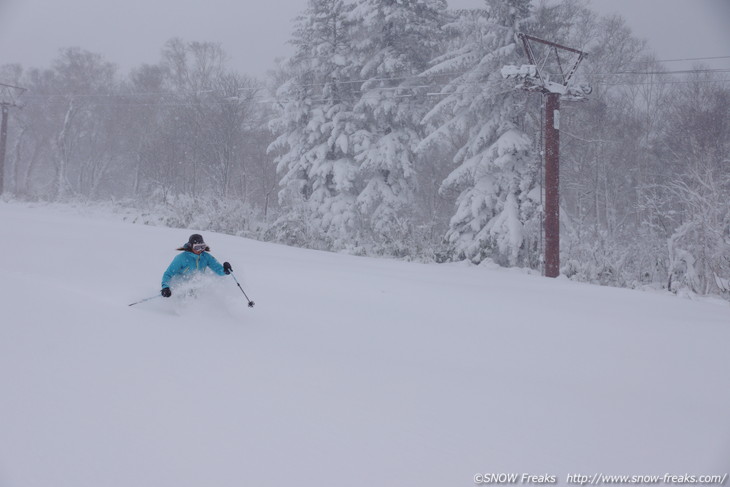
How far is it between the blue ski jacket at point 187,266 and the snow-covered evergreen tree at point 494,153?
10.6 meters

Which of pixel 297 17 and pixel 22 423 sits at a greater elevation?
pixel 297 17

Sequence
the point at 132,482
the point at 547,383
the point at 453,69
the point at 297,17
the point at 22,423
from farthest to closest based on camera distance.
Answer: the point at 297,17
the point at 453,69
the point at 547,383
the point at 22,423
the point at 132,482

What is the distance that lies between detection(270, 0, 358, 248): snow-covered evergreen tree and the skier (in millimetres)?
13641

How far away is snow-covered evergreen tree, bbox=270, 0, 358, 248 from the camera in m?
21.5

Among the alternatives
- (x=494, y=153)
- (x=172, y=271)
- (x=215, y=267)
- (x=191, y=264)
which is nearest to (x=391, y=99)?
(x=494, y=153)

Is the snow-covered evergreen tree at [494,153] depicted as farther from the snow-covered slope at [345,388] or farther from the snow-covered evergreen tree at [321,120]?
the snow-covered slope at [345,388]

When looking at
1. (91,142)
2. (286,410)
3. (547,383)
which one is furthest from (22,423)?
(91,142)

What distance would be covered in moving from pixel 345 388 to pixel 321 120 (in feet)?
61.3

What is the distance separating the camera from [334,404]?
438cm

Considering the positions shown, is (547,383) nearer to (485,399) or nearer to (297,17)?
(485,399)

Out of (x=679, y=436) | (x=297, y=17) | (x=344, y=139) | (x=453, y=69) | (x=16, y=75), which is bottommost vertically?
(x=679, y=436)

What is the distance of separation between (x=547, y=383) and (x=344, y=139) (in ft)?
56.8

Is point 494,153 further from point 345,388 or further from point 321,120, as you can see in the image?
point 345,388

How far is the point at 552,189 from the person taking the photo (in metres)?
14.4
